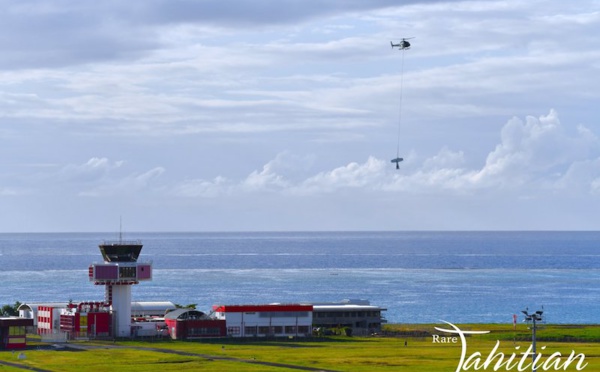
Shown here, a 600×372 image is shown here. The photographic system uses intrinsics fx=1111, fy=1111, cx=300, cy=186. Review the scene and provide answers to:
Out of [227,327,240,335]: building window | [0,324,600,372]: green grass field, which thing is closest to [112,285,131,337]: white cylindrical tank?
[0,324,600,372]: green grass field

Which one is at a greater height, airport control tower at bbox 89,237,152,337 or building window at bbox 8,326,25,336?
airport control tower at bbox 89,237,152,337

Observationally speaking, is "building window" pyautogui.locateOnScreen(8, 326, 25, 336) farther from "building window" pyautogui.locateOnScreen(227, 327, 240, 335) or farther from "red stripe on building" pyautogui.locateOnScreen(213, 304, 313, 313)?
"building window" pyautogui.locateOnScreen(227, 327, 240, 335)

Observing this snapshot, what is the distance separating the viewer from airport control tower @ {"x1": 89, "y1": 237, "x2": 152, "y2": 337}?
129750mm

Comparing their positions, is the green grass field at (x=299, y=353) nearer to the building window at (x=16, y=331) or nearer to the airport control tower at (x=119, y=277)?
the building window at (x=16, y=331)

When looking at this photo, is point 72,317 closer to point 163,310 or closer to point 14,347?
point 14,347

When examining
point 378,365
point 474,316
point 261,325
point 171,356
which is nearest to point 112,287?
point 261,325

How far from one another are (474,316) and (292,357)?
85.5 meters

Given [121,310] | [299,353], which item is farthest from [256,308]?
[299,353]

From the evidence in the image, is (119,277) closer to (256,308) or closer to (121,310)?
(121,310)

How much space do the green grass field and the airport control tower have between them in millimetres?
8596

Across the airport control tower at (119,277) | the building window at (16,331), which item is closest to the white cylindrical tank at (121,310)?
the airport control tower at (119,277)

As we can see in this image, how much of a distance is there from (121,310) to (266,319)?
670 inches

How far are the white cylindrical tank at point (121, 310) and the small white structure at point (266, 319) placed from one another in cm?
1019

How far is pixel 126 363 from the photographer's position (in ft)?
317
